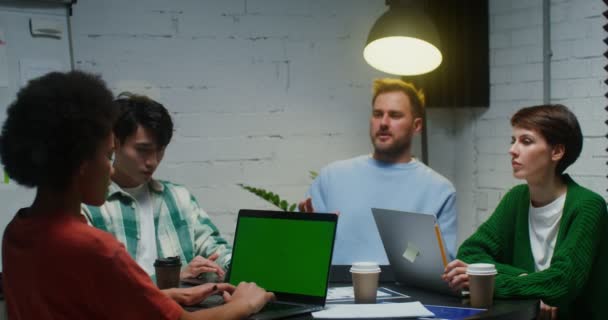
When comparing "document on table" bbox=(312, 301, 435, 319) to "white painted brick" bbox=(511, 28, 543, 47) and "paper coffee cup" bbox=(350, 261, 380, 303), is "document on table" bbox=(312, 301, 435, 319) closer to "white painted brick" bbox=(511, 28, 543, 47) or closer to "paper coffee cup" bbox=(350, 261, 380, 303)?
"paper coffee cup" bbox=(350, 261, 380, 303)

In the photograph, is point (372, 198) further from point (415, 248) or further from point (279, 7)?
point (279, 7)

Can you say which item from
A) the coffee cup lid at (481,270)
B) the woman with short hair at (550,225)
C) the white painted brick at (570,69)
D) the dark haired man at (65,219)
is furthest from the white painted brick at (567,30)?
the dark haired man at (65,219)

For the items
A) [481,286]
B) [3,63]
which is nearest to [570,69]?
[481,286]

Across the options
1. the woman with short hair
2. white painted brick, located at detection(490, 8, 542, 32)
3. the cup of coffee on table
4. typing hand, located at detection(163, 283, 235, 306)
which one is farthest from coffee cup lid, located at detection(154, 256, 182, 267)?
white painted brick, located at detection(490, 8, 542, 32)

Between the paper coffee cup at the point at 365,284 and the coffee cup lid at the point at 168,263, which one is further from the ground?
the coffee cup lid at the point at 168,263

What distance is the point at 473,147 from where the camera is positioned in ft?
12.2

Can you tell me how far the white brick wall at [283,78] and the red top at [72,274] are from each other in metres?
1.84

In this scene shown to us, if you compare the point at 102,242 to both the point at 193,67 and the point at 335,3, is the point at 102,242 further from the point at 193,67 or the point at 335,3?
the point at 335,3

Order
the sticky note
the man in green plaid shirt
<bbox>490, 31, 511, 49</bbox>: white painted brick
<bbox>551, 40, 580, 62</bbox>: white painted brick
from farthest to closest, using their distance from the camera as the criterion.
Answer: <bbox>490, 31, 511, 49</bbox>: white painted brick, <bbox>551, 40, 580, 62</bbox>: white painted brick, the man in green plaid shirt, the sticky note

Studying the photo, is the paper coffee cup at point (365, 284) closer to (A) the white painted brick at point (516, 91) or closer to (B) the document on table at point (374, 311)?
(B) the document on table at point (374, 311)

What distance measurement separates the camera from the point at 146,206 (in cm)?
238

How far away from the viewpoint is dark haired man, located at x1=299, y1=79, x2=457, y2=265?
2828 mm

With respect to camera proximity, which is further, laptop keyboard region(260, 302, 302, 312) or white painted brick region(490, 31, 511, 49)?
white painted brick region(490, 31, 511, 49)

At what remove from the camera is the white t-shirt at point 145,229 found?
230 cm
